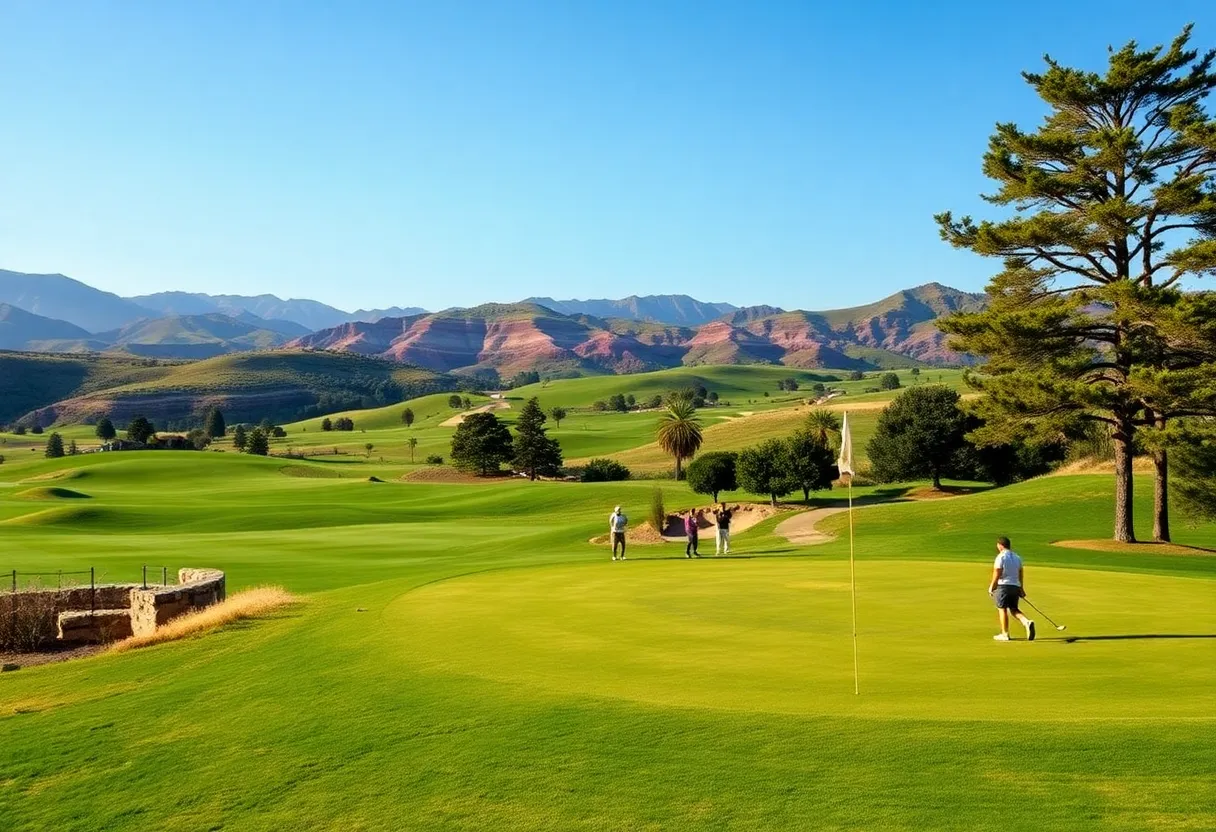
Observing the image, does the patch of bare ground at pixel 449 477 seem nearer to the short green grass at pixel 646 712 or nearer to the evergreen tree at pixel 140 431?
the evergreen tree at pixel 140 431

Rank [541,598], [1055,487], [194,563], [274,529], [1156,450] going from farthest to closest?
[274,529] < [1055,487] < [194,563] < [1156,450] < [541,598]

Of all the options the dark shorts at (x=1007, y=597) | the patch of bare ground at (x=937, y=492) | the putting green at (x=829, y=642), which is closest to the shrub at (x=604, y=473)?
the patch of bare ground at (x=937, y=492)

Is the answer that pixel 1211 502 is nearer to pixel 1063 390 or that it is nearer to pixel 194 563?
pixel 1063 390

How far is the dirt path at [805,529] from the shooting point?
39406mm

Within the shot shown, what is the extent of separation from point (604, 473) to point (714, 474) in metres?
33.9

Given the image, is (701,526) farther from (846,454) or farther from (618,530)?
(846,454)

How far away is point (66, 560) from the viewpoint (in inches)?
1529

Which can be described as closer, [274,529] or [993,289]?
[993,289]

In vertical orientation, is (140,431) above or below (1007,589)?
above

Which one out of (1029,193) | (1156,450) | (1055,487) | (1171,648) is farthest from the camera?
(1055,487)

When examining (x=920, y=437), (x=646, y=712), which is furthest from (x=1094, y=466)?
(x=646, y=712)

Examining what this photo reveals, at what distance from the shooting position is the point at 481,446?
9694 centimetres

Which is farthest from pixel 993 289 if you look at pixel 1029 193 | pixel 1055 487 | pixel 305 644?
pixel 305 644

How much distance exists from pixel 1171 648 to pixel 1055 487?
33630 mm
